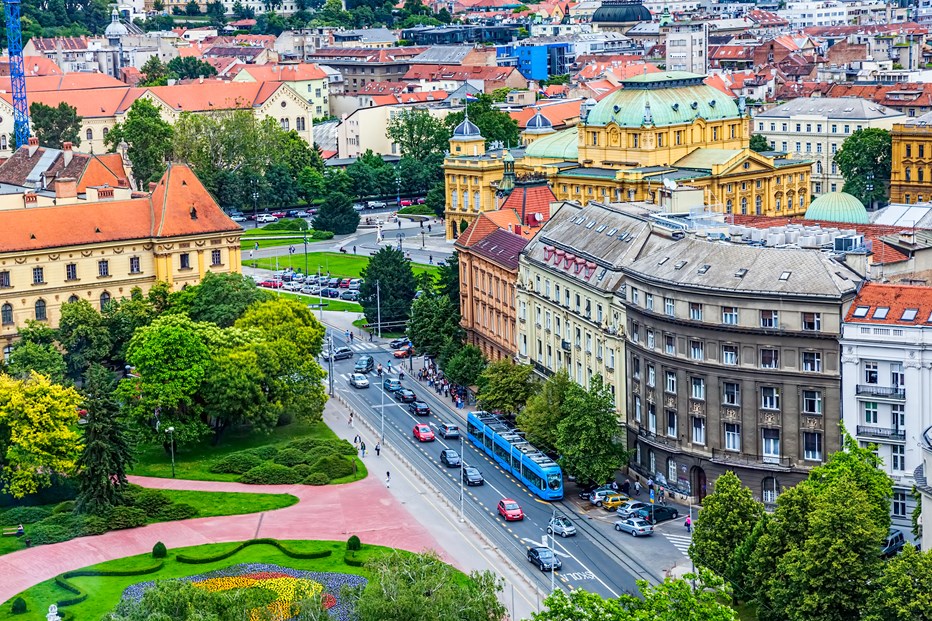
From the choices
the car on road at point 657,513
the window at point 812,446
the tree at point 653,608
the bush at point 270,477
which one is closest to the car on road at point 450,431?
the bush at point 270,477

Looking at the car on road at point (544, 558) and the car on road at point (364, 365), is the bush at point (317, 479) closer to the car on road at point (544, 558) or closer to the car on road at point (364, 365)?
the car on road at point (544, 558)

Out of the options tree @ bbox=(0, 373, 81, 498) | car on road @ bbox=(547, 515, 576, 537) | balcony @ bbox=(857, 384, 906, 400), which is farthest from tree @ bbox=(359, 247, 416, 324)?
balcony @ bbox=(857, 384, 906, 400)

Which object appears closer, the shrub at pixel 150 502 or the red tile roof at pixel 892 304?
the red tile roof at pixel 892 304

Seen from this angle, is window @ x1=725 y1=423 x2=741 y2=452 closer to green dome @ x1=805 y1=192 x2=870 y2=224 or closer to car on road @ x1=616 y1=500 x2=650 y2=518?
car on road @ x1=616 y1=500 x2=650 y2=518

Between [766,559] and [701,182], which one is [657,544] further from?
[701,182]

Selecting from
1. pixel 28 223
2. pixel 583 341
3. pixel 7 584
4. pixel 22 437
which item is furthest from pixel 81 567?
pixel 28 223

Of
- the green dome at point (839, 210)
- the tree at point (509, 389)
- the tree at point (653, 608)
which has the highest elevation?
the green dome at point (839, 210)
